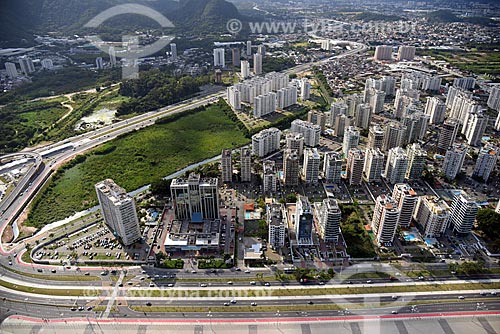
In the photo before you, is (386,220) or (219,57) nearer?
(386,220)

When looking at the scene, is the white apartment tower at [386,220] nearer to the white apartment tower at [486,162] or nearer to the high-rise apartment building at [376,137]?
the high-rise apartment building at [376,137]

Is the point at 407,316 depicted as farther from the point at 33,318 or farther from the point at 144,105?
the point at 144,105

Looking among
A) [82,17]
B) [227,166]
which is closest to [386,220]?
[227,166]

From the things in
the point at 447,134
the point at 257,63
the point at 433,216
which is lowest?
the point at 433,216

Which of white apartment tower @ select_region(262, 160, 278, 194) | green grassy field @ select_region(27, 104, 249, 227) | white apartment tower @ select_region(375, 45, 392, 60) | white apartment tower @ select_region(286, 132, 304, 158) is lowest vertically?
green grassy field @ select_region(27, 104, 249, 227)

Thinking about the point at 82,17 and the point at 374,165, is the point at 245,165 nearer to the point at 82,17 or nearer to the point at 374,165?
the point at 374,165

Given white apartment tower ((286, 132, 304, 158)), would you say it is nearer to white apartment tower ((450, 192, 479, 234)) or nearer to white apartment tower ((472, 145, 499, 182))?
white apartment tower ((450, 192, 479, 234))

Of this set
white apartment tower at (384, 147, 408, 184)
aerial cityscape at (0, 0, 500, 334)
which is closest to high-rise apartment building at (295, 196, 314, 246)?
aerial cityscape at (0, 0, 500, 334)
